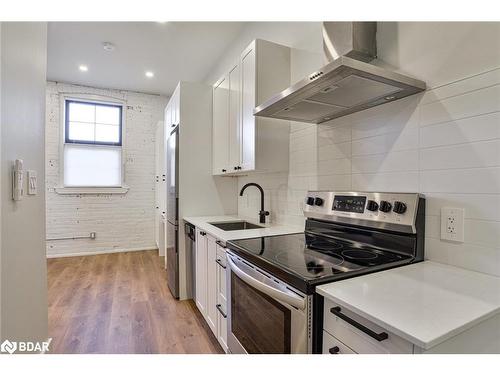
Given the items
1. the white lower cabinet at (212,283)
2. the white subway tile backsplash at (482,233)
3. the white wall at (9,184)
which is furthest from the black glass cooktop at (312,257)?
the white wall at (9,184)

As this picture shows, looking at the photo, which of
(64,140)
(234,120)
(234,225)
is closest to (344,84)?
(234,120)

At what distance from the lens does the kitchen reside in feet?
2.90

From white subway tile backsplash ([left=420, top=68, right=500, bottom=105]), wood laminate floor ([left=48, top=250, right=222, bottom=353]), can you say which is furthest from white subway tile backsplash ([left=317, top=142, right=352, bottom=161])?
wood laminate floor ([left=48, top=250, right=222, bottom=353])

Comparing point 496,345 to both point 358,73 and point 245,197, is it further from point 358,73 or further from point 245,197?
point 245,197

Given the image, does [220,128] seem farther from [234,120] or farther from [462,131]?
[462,131]

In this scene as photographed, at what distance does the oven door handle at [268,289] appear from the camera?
3.02ft

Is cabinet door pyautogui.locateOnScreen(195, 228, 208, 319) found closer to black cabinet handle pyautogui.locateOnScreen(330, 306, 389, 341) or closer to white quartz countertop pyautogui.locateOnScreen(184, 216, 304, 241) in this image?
white quartz countertop pyautogui.locateOnScreen(184, 216, 304, 241)

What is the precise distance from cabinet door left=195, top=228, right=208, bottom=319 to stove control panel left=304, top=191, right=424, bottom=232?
35.7 inches

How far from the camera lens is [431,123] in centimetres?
117

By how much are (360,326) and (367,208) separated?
73 cm

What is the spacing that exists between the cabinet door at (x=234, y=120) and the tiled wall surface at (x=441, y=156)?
87cm

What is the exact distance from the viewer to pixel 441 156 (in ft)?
3.71
